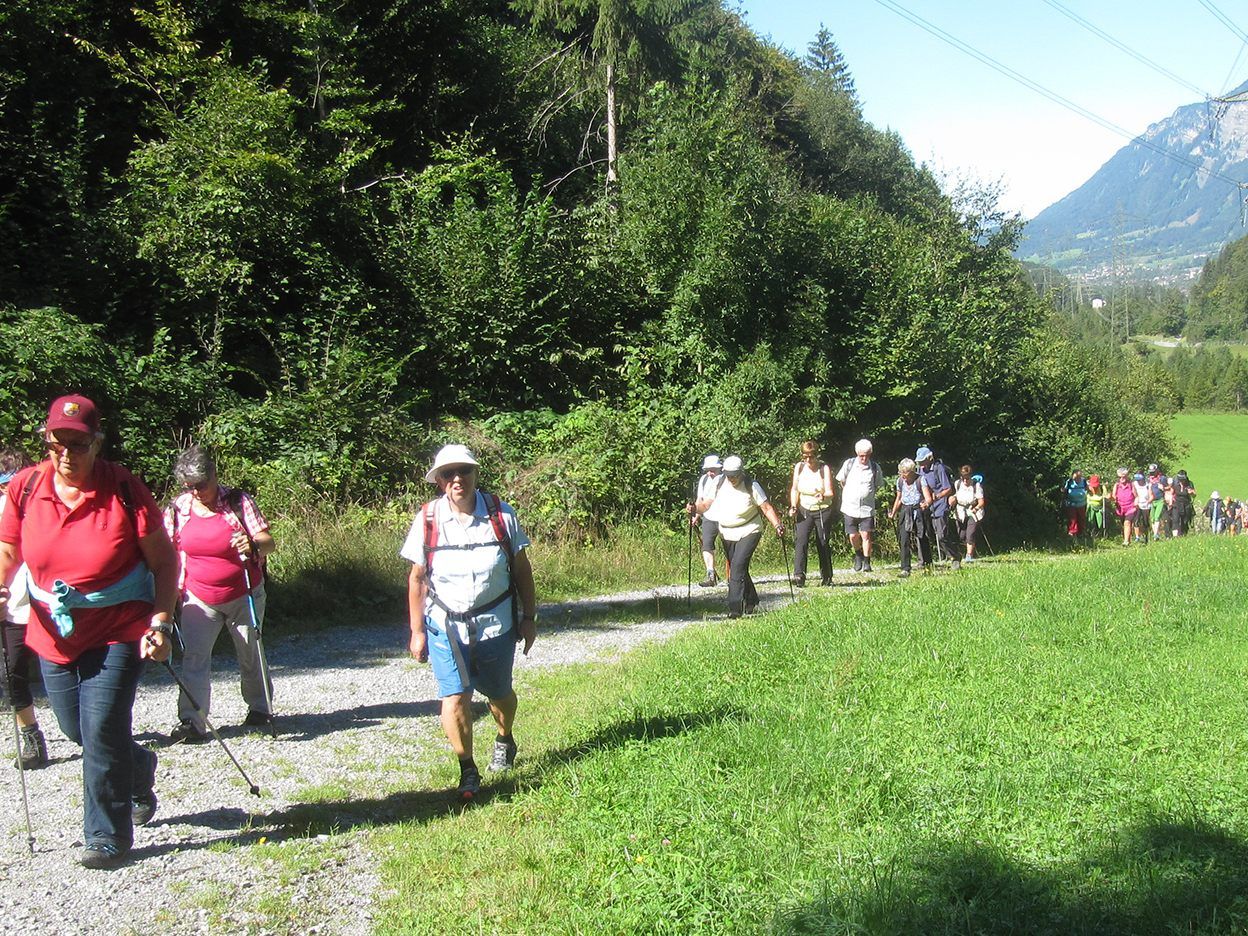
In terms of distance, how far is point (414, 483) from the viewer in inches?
652

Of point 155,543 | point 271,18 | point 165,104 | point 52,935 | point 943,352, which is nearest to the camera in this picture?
point 52,935

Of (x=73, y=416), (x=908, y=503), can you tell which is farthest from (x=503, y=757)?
(x=908, y=503)

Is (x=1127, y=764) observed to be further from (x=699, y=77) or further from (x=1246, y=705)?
(x=699, y=77)

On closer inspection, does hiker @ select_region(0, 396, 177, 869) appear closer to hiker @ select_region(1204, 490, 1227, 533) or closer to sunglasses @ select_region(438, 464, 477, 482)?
sunglasses @ select_region(438, 464, 477, 482)

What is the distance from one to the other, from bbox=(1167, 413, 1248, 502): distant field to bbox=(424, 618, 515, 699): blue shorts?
62744 mm

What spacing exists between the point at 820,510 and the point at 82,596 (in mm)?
10990

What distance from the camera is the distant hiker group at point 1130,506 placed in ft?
89.1

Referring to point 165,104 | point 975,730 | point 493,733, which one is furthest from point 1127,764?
point 165,104

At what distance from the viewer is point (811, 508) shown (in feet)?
47.7

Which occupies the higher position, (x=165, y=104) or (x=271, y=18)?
(x=271, y=18)

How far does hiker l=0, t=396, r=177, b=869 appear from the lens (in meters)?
4.84

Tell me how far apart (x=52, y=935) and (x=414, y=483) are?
12361 millimetres

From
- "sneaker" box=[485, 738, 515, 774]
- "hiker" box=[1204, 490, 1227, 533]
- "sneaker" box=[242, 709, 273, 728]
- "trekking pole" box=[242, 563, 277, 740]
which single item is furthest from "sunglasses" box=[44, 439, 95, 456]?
"hiker" box=[1204, 490, 1227, 533]

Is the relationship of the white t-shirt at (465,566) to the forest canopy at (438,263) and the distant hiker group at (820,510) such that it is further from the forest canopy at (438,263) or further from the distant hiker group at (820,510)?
the forest canopy at (438,263)
